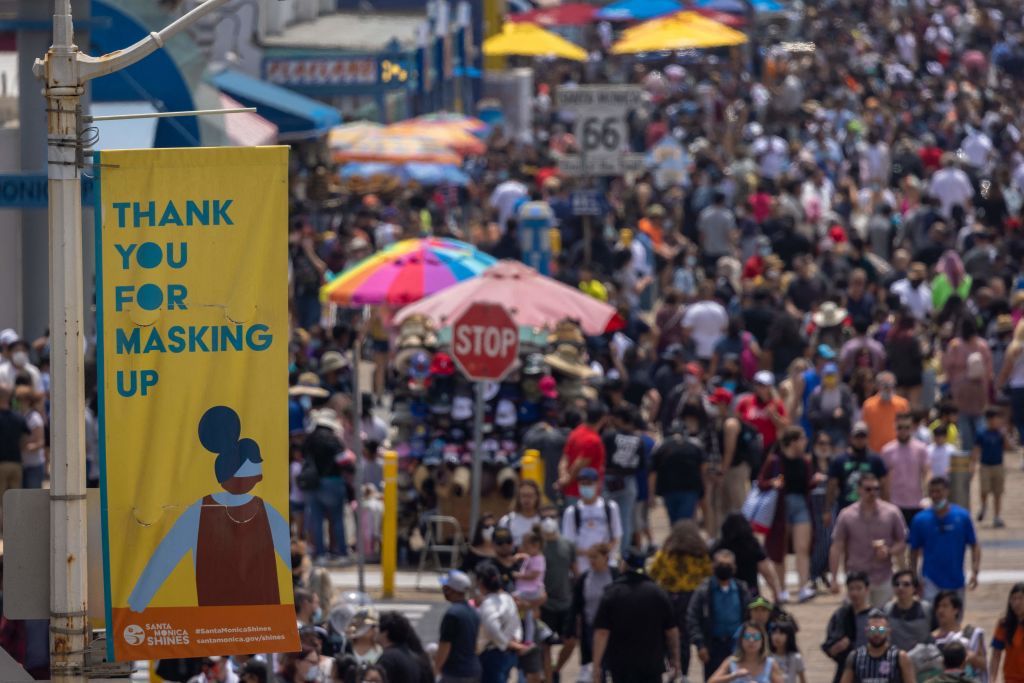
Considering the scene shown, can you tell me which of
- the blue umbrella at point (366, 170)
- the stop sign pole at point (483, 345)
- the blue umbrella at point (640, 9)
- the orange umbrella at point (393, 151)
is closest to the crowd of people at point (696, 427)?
Answer: the blue umbrella at point (366, 170)

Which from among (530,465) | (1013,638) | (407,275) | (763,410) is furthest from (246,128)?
(1013,638)

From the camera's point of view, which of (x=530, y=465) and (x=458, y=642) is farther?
(x=530, y=465)

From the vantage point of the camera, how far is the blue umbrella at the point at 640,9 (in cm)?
4694

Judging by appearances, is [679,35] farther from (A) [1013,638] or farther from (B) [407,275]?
(A) [1013,638]

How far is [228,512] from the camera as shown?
28.5 feet

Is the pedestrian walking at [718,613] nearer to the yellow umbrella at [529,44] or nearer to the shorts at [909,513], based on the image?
the shorts at [909,513]

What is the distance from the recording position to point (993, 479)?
63.4 feet

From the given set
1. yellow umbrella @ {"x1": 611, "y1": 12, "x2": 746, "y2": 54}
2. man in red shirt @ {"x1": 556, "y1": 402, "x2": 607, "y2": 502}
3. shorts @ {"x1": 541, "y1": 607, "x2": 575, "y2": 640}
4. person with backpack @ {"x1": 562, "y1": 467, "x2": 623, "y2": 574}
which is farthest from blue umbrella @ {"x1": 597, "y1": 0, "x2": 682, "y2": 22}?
shorts @ {"x1": 541, "y1": 607, "x2": 575, "y2": 640}

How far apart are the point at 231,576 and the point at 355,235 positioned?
70.6 ft

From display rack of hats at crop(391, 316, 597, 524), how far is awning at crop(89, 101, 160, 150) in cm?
326

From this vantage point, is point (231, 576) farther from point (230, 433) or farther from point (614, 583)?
point (614, 583)

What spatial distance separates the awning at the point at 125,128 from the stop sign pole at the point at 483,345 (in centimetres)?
396

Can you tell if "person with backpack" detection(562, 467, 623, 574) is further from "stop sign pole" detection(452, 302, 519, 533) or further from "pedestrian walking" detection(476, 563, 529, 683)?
"pedestrian walking" detection(476, 563, 529, 683)

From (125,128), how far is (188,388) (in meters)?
13.2
